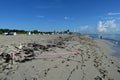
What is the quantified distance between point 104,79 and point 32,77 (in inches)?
137

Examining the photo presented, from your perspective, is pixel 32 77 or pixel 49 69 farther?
pixel 49 69

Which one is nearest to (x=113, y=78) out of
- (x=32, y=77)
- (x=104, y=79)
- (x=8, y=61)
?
(x=104, y=79)

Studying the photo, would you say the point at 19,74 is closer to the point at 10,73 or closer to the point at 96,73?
the point at 10,73

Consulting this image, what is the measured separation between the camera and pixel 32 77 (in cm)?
791

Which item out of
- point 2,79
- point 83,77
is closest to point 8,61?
point 2,79

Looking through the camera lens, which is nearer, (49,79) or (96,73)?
(49,79)

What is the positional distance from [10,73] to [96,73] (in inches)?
177

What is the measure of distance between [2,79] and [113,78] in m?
5.44

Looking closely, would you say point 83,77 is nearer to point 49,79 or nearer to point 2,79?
point 49,79

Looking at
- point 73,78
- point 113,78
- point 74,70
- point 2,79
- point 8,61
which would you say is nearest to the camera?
point 2,79

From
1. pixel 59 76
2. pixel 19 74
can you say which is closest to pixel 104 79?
pixel 59 76

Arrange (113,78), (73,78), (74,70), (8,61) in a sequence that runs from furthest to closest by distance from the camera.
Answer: (8,61)
(74,70)
(113,78)
(73,78)

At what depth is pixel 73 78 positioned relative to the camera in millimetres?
8211

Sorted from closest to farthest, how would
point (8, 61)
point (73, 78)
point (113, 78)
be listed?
1. point (73, 78)
2. point (113, 78)
3. point (8, 61)
